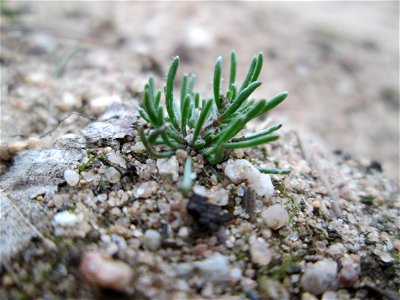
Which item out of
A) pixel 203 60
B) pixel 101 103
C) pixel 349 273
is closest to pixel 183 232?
pixel 349 273

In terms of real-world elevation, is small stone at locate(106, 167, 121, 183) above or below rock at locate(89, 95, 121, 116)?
above

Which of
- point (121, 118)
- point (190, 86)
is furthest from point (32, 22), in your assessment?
point (190, 86)

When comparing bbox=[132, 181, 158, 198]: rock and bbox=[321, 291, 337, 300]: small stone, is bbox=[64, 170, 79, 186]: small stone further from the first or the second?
bbox=[321, 291, 337, 300]: small stone

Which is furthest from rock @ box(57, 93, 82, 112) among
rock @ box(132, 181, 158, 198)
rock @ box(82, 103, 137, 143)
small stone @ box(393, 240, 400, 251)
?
small stone @ box(393, 240, 400, 251)

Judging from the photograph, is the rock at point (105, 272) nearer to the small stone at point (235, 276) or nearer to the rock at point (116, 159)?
the small stone at point (235, 276)

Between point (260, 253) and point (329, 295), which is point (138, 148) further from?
point (329, 295)

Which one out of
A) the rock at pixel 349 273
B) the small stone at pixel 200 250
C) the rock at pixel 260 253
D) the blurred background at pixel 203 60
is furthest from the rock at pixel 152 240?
the blurred background at pixel 203 60
